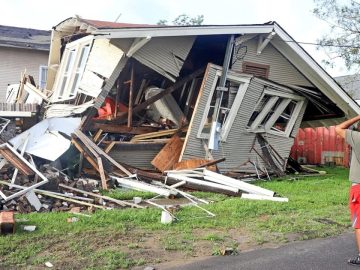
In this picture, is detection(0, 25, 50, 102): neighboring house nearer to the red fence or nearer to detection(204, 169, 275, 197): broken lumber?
the red fence

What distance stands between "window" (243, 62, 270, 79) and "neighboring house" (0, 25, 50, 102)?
11900 mm

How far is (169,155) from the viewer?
12500mm

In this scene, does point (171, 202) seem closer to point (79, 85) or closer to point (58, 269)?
point (58, 269)

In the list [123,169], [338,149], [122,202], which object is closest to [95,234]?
[122,202]

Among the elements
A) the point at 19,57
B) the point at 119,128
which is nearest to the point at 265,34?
the point at 119,128

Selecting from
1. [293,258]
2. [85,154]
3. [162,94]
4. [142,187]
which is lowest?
[142,187]

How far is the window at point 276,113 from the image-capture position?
14133 mm

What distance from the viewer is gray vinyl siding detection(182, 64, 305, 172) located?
1267 centimetres

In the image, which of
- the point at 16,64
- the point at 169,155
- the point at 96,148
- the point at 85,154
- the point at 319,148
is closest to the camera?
the point at 85,154

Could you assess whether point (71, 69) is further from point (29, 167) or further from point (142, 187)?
point (142, 187)

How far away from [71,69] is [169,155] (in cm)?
416

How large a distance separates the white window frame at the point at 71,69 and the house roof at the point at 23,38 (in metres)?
7.76

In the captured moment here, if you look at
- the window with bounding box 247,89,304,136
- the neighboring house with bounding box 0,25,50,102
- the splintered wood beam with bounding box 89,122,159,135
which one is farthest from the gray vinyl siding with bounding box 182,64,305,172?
the neighboring house with bounding box 0,25,50,102

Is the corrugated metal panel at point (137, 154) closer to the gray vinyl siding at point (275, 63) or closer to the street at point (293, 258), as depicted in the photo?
the gray vinyl siding at point (275, 63)
